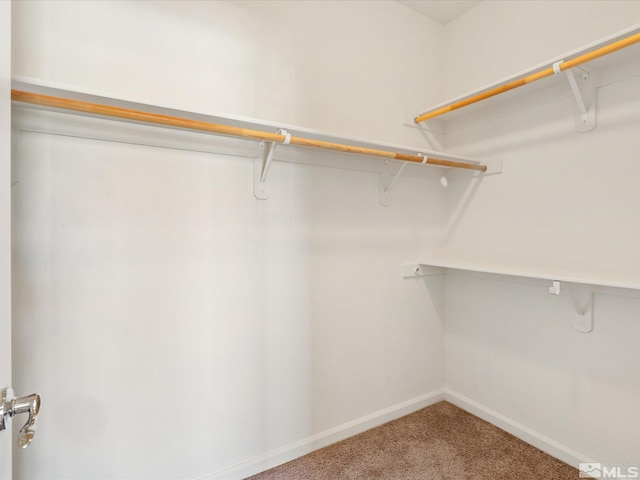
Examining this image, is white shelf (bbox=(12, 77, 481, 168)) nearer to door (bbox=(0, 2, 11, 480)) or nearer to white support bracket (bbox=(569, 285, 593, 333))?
door (bbox=(0, 2, 11, 480))

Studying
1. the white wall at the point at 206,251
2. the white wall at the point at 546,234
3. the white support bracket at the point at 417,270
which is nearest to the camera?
the white wall at the point at 206,251

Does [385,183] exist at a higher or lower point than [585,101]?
lower

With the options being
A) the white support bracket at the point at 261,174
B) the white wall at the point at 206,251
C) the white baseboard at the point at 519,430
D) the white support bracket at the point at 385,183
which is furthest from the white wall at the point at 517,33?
the white baseboard at the point at 519,430

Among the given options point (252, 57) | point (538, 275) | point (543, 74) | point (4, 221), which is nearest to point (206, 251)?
point (4, 221)

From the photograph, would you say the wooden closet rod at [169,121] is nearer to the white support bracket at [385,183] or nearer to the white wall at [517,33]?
the white support bracket at [385,183]

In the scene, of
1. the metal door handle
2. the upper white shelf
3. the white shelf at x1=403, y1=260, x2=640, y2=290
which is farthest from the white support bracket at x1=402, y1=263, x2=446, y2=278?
the metal door handle

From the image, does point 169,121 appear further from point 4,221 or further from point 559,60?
point 559,60

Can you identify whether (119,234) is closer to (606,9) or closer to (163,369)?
(163,369)

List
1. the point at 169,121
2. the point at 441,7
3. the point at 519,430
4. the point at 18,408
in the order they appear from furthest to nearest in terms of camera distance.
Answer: the point at 441,7 < the point at 519,430 < the point at 169,121 < the point at 18,408

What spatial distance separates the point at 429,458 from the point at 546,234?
1288mm

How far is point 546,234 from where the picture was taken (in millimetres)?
1674

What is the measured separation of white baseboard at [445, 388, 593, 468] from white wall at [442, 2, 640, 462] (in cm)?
2

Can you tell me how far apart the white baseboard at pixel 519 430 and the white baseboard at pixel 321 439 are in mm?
130

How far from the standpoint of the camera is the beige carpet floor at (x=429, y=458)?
4.96ft
